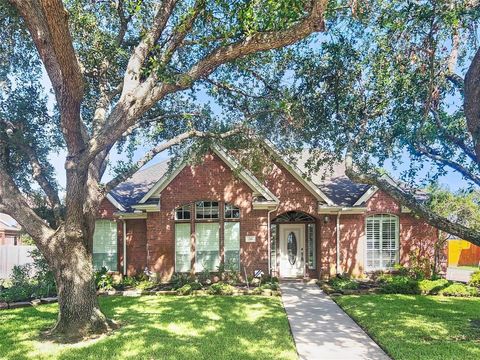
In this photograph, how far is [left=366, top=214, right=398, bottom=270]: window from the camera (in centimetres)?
1778

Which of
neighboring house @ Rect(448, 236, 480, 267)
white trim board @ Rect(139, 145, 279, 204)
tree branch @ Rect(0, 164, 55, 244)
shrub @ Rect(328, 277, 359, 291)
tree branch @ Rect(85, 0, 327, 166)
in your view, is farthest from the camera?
neighboring house @ Rect(448, 236, 480, 267)

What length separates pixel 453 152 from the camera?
12336 mm

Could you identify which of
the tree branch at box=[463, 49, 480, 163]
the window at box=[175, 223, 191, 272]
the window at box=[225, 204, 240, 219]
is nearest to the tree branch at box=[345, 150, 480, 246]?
the tree branch at box=[463, 49, 480, 163]

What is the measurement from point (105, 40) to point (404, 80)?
879 centimetres

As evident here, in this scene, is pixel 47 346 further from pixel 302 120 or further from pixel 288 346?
pixel 302 120

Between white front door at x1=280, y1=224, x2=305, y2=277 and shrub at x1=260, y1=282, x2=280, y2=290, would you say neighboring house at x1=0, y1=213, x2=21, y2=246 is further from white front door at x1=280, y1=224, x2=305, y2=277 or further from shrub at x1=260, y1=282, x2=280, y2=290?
shrub at x1=260, y1=282, x2=280, y2=290

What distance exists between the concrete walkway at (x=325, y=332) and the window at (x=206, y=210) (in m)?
4.83

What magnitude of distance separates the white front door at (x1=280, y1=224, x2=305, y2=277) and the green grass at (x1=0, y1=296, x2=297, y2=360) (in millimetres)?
5586

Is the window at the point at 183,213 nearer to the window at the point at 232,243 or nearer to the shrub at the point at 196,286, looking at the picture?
the window at the point at 232,243

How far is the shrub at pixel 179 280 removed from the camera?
48.9ft

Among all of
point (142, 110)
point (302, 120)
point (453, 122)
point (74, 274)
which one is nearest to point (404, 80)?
point (453, 122)

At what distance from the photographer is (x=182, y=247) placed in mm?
16500

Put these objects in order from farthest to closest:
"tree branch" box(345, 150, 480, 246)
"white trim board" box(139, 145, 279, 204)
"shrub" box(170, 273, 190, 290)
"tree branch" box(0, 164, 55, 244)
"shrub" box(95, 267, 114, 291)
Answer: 1. "white trim board" box(139, 145, 279, 204)
2. "shrub" box(170, 273, 190, 290)
3. "shrub" box(95, 267, 114, 291)
4. "tree branch" box(345, 150, 480, 246)
5. "tree branch" box(0, 164, 55, 244)

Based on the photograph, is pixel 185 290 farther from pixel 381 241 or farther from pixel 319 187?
pixel 381 241
